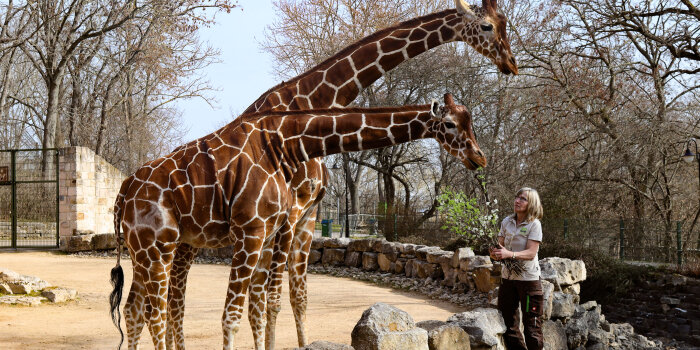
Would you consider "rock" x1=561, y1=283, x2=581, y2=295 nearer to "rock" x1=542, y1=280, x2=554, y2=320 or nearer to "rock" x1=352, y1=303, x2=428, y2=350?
"rock" x1=542, y1=280, x2=554, y2=320

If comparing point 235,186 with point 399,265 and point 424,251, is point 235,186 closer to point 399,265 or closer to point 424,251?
point 424,251

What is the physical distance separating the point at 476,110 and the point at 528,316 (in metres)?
17.3

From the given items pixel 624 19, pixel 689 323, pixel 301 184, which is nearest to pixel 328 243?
pixel 689 323

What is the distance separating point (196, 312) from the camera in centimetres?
914

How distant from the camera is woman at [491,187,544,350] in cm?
562

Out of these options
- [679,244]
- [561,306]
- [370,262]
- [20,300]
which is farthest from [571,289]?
[20,300]

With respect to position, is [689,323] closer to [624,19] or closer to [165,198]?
[624,19]

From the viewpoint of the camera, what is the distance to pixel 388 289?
12.1 meters

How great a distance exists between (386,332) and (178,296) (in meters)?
1.74

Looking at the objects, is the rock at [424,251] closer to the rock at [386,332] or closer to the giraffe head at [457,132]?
the rock at [386,332]

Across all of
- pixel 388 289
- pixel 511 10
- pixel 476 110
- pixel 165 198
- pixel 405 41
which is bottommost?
pixel 388 289

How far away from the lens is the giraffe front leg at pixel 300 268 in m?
5.57

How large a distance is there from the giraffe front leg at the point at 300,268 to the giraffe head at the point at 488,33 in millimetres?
2086

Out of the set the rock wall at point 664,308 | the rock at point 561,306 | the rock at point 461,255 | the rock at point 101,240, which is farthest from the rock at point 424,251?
the rock at point 101,240
